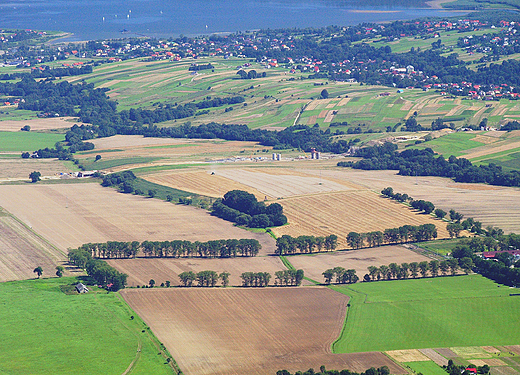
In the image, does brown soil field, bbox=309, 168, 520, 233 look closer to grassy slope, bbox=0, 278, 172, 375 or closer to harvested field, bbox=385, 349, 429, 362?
harvested field, bbox=385, 349, 429, 362

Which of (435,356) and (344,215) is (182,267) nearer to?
(344,215)

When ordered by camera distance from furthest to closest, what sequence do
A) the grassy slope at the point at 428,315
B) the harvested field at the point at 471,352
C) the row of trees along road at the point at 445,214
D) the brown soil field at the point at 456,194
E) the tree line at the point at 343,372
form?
the brown soil field at the point at 456,194 → the row of trees along road at the point at 445,214 → the grassy slope at the point at 428,315 → the harvested field at the point at 471,352 → the tree line at the point at 343,372

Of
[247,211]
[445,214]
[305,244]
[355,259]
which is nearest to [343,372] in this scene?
[355,259]

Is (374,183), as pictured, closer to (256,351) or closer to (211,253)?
(211,253)

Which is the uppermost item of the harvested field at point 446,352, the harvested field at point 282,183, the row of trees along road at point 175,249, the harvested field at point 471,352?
the harvested field at point 282,183

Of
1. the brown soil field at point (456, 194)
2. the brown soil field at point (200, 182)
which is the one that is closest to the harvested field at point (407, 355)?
the brown soil field at point (456, 194)

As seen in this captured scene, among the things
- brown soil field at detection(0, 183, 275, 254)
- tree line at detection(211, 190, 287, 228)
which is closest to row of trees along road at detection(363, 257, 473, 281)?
brown soil field at detection(0, 183, 275, 254)

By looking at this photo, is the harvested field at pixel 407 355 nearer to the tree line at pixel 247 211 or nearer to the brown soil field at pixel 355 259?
the brown soil field at pixel 355 259

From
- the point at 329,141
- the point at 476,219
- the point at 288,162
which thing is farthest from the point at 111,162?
the point at 476,219
